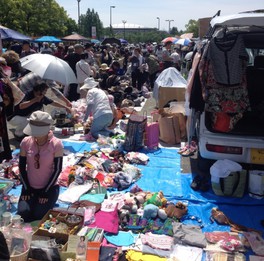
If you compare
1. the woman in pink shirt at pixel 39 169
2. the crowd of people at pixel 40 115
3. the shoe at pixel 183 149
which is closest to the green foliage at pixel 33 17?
the crowd of people at pixel 40 115

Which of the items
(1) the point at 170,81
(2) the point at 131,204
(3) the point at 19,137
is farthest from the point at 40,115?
(1) the point at 170,81

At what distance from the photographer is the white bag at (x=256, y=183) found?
454cm

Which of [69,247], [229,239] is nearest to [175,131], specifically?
[229,239]

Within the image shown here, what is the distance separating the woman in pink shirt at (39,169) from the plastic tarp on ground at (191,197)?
1.49ft

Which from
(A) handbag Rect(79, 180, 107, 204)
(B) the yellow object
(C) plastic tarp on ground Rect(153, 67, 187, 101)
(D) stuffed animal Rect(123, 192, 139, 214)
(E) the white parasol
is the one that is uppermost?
(E) the white parasol

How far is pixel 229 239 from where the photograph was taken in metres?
3.62

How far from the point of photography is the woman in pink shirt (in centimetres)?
385

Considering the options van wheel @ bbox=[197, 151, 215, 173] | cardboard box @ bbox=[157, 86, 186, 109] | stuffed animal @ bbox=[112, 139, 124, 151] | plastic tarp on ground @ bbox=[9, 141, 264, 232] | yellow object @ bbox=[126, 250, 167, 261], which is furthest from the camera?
cardboard box @ bbox=[157, 86, 186, 109]

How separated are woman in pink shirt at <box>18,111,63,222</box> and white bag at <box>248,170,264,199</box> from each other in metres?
2.59

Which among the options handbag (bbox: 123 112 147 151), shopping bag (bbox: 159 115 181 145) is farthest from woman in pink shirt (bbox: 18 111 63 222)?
shopping bag (bbox: 159 115 181 145)

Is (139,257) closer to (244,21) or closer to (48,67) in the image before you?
(244,21)

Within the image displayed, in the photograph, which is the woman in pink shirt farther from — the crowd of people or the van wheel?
the van wheel

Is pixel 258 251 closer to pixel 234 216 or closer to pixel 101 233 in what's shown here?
pixel 234 216

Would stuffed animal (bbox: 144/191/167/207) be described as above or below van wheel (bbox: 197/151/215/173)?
below
